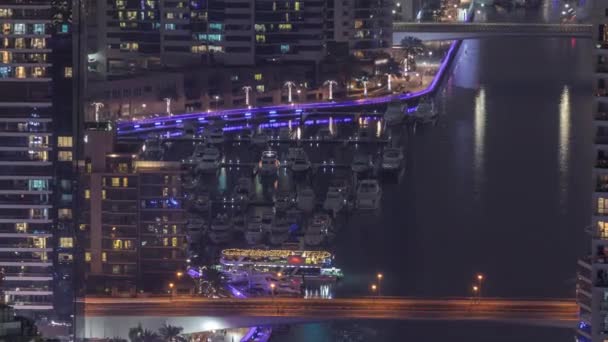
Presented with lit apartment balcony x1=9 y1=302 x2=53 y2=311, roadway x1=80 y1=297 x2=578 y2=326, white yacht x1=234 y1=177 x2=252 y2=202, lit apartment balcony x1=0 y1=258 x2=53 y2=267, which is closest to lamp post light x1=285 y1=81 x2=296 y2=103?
white yacht x1=234 y1=177 x2=252 y2=202

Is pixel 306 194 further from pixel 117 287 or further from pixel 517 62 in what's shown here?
pixel 517 62

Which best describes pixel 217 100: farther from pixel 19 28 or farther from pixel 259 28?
pixel 19 28

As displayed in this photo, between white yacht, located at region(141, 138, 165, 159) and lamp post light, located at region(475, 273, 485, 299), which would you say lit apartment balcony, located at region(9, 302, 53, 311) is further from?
white yacht, located at region(141, 138, 165, 159)

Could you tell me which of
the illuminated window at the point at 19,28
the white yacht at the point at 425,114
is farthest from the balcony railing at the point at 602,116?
the white yacht at the point at 425,114

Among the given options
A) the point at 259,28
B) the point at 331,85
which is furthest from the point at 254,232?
the point at 259,28

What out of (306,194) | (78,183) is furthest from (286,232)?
(78,183)

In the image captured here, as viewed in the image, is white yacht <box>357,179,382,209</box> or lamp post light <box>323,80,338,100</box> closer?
white yacht <box>357,179,382,209</box>
